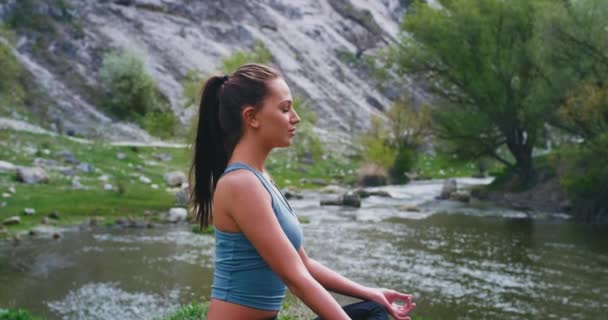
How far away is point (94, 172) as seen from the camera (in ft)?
116

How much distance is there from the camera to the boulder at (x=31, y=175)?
3011cm

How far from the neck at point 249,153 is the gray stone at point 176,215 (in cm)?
2447

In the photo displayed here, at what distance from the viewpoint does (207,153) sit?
4344 millimetres

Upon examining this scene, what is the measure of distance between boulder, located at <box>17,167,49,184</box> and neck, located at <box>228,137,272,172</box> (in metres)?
28.6

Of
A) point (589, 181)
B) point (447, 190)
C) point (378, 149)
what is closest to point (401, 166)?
point (378, 149)

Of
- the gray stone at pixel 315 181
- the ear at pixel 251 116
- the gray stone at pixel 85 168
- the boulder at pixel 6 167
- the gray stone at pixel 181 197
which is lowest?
the boulder at pixel 6 167

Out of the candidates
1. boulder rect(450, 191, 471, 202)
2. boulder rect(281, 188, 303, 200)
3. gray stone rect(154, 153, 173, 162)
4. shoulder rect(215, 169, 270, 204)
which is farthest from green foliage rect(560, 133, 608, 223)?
shoulder rect(215, 169, 270, 204)

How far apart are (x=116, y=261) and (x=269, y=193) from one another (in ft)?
55.3

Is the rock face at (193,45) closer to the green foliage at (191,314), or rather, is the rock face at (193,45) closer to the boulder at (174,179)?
the boulder at (174,179)

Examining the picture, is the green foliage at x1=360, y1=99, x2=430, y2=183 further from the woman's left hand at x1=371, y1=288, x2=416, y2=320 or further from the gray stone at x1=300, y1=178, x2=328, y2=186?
the woman's left hand at x1=371, y1=288, x2=416, y2=320

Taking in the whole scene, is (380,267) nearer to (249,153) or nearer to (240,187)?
(249,153)

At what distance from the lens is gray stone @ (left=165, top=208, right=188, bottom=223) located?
27.9 m

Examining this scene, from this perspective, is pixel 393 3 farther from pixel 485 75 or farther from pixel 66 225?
pixel 66 225

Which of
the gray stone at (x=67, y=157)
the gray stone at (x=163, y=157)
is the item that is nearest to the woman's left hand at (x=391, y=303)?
the gray stone at (x=67, y=157)
